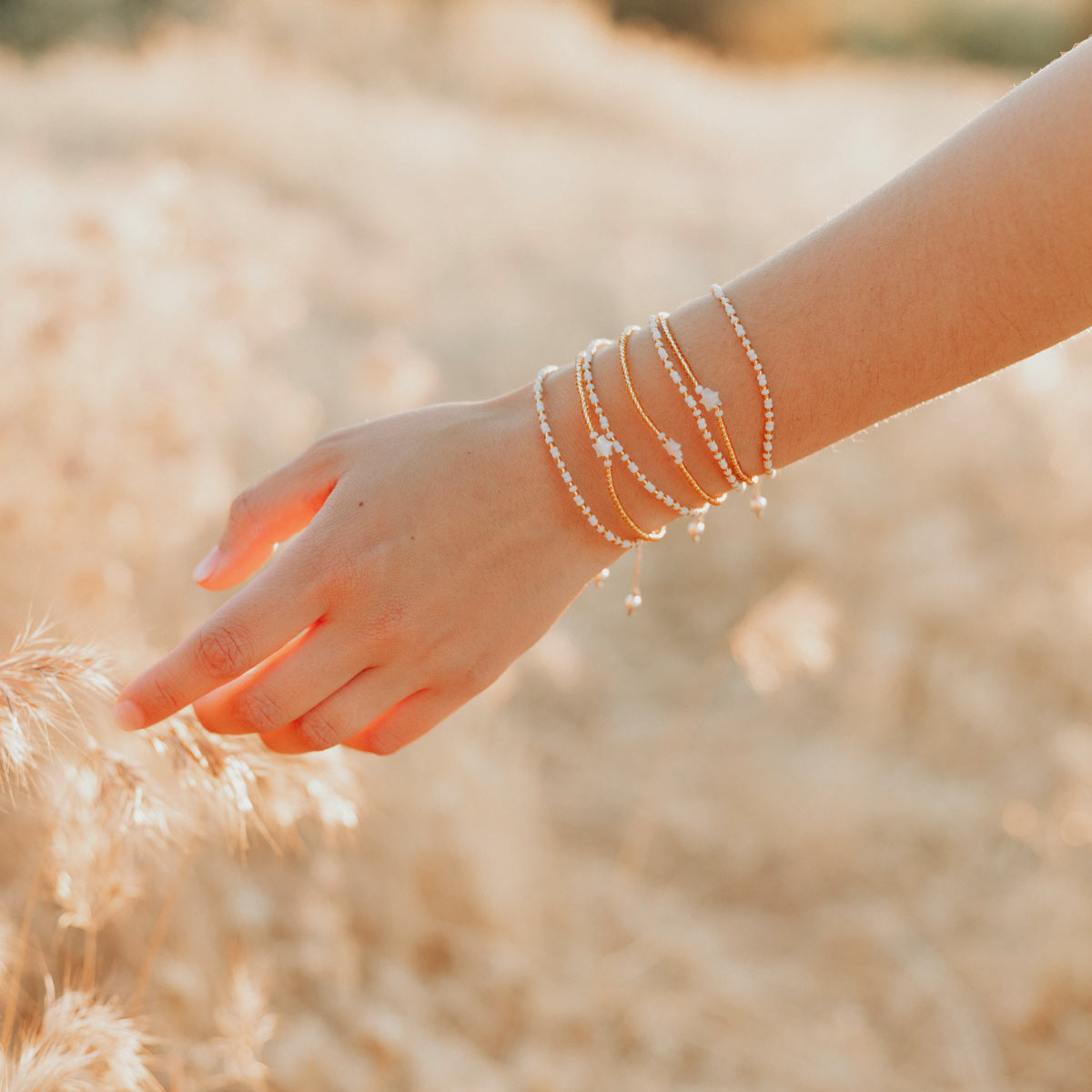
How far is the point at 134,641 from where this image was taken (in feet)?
5.11

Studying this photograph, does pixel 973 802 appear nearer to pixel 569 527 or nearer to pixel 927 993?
pixel 927 993

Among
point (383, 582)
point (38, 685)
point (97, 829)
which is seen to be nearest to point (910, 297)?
point (383, 582)

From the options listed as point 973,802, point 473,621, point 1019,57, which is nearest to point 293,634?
point 473,621

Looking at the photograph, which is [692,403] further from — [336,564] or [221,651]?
[221,651]

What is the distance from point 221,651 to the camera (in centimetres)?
95

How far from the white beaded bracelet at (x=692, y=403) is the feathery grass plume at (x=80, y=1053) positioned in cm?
83

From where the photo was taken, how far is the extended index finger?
0.95m

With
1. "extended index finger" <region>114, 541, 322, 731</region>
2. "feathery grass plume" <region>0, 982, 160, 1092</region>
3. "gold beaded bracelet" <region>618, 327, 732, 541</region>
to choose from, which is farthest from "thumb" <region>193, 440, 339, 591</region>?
"feathery grass plume" <region>0, 982, 160, 1092</region>

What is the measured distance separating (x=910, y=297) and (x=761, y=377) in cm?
16

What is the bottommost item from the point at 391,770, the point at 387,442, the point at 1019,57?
the point at 391,770

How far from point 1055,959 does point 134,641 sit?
2.07 m

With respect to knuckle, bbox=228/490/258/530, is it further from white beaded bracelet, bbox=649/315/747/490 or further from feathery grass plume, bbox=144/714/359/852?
white beaded bracelet, bbox=649/315/747/490

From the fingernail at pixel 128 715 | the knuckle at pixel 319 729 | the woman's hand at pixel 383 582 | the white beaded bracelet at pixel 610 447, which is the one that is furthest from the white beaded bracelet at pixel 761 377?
the fingernail at pixel 128 715

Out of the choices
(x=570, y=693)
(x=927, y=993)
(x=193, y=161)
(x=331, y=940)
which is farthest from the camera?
(x=193, y=161)
